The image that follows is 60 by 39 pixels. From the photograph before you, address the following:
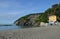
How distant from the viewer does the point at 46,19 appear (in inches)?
3172

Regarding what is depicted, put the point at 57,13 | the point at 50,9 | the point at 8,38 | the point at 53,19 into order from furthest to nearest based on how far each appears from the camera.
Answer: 1. the point at 50,9
2. the point at 57,13
3. the point at 53,19
4. the point at 8,38

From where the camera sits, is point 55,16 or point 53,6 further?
point 53,6

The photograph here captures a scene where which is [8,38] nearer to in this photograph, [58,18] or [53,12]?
[58,18]

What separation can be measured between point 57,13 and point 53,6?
10926 mm

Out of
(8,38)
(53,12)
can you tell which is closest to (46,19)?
(53,12)

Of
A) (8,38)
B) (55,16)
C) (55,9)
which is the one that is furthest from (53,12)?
(8,38)

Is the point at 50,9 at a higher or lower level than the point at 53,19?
higher

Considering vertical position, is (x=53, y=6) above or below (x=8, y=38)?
above

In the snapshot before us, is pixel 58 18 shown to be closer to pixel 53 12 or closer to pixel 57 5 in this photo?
pixel 53 12

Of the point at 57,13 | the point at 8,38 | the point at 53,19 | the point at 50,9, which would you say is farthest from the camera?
the point at 50,9

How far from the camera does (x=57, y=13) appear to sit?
3120 inches

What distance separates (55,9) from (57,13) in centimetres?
410

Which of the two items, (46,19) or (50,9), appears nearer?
(46,19)

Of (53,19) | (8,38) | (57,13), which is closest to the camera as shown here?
(8,38)
